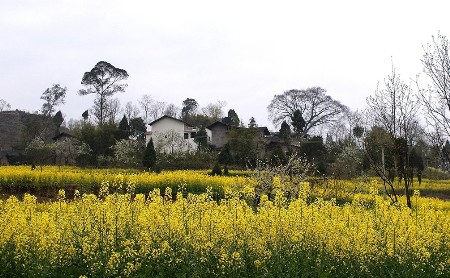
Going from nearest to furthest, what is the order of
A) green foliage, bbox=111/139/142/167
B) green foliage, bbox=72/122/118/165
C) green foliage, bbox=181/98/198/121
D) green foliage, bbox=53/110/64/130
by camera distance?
green foliage, bbox=111/139/142/167
green foliage, bbox=72/122/118/165
green foliage, bbox=53/110/64/130
green foliage, bbox=181/98/198/121

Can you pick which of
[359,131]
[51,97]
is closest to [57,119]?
[51,97]

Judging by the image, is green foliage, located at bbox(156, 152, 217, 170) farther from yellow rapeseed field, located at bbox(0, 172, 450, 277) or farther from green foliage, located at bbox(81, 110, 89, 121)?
green foliage, located at bbox(81, 110, 89, 121)

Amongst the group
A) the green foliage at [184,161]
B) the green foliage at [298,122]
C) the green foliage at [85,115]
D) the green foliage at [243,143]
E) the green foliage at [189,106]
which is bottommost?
the green foliage at [184,161]

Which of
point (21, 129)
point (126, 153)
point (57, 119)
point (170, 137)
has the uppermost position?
point (57, 119)

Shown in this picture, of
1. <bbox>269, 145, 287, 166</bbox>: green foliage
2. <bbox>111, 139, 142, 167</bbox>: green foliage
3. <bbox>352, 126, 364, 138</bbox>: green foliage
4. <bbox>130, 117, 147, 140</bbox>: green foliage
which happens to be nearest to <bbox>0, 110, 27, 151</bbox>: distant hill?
<bbox>130, 117, 147, 140</bbox>: green foliage

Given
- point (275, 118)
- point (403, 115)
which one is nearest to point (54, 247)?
point (403, 115)

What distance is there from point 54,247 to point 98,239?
53 centimetres

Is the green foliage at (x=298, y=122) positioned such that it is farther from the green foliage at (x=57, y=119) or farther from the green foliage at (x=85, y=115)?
the green foliage at (x=57, y=119)

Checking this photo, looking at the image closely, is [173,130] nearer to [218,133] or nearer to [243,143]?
[218,133]

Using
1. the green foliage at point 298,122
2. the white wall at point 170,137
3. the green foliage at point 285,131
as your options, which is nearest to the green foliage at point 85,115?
the white wall at point 170,137

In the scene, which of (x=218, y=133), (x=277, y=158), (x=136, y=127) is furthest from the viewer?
(x=136, y=127)

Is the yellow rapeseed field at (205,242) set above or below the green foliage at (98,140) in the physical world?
below

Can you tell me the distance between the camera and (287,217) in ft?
A: 22.3

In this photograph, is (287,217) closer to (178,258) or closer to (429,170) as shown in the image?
(178,258)
